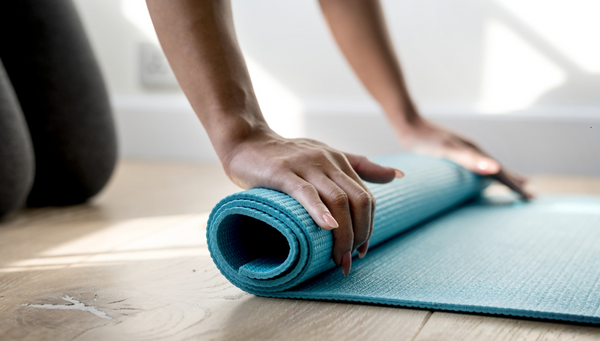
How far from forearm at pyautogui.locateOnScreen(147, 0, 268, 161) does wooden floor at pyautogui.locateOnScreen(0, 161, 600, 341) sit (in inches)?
7.7

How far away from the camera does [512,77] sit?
2.12 m

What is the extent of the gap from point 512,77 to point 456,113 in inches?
9.5

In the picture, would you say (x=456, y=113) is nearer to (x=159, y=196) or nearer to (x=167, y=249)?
(x=159, y=196)

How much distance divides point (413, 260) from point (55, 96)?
0.96 metres

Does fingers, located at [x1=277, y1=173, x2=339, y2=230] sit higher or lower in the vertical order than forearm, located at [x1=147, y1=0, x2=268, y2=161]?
lower

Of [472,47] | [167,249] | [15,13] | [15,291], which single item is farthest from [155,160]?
[15,291]

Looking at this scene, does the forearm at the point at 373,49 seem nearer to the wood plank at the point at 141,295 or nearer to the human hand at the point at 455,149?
the human hand at the point at 455,149

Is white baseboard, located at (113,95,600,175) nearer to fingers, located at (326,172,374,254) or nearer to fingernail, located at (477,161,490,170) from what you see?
fingernail, located at (477,161,490,170)

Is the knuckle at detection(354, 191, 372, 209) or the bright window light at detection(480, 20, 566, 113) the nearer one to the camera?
the knuckle at detection(354, 191, 372, 209)

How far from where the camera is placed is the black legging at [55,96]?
1318mm

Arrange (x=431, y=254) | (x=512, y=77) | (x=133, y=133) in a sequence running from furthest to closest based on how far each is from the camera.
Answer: (x=133, y=133), (x=512, y=77), (x=431, y=254)

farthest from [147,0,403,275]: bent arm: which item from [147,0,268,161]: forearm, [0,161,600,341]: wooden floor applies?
[0,161,600,341]: wooden floor

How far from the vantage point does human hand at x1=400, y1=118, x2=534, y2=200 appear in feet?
4.32

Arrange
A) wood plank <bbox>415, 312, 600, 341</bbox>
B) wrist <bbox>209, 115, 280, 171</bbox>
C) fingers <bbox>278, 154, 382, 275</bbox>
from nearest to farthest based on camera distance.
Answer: wood plank <bbox>415, 312, 600, 341</bbox>
fingers <bbox>278, 154, 382, 275</bbox>
wrist <bbox>209, 115, 280, 171</bbox>
